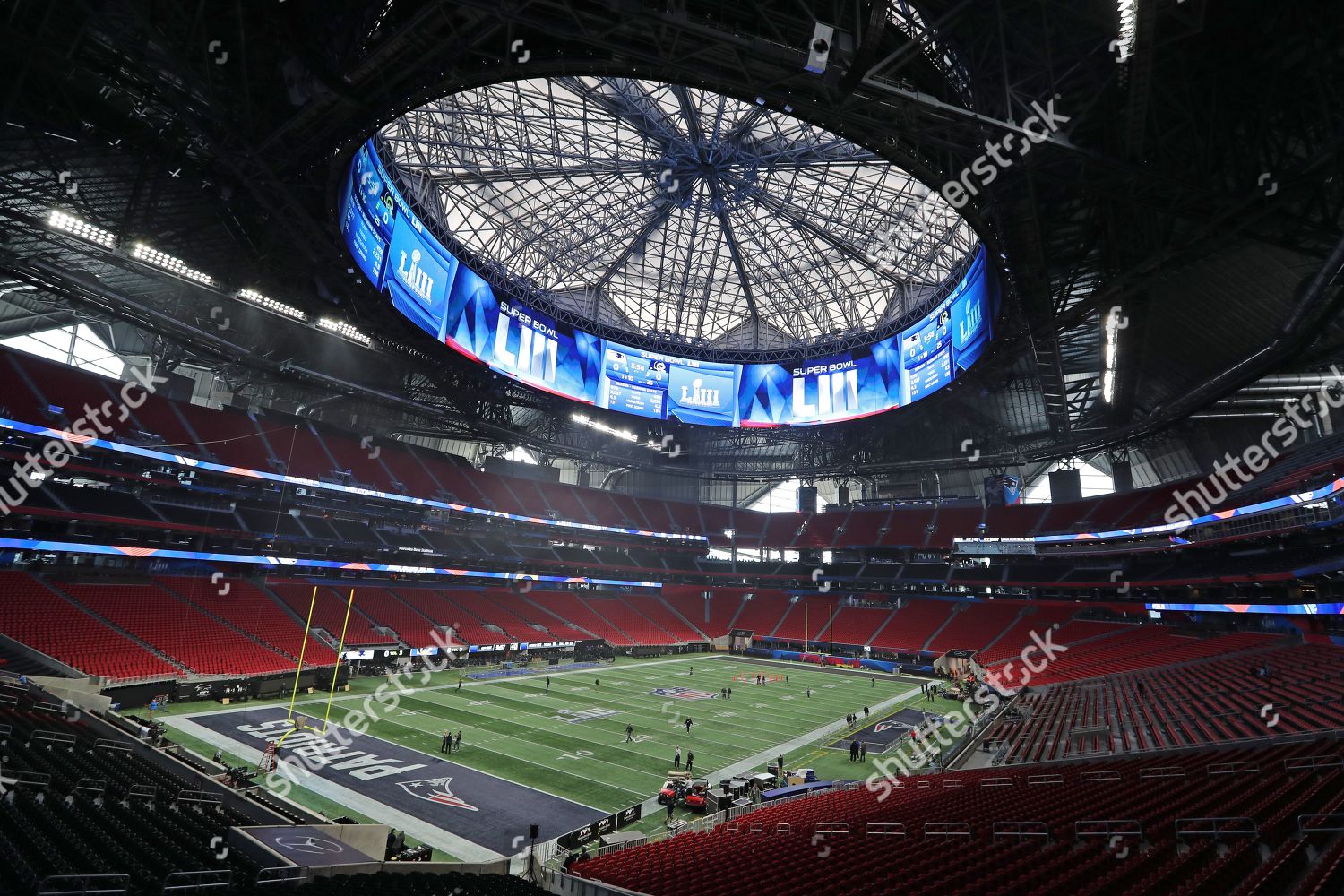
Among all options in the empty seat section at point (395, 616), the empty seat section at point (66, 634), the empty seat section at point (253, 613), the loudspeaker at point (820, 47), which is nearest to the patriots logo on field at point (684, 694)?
the empty seat section at point (395, 616)

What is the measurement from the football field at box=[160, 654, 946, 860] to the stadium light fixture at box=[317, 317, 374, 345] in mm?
20911

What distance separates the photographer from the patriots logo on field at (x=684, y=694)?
38844 millimetres

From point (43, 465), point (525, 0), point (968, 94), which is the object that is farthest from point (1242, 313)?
point (43, 465)

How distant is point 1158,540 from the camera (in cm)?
4378

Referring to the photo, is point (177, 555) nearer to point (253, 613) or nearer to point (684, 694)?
point (253, 613)

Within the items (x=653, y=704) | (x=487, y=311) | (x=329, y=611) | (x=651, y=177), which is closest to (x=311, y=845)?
(x=653, y=704)

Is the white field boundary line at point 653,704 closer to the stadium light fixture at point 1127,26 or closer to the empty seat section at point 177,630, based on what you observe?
the empty seat section at point 177,630

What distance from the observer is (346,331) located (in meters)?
40.3

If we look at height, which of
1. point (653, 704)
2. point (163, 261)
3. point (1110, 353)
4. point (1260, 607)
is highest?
point (163, 261)

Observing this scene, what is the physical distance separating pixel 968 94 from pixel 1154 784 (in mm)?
19279

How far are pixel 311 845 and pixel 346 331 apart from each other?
33.7m

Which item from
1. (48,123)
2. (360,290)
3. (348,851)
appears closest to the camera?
(348,851)

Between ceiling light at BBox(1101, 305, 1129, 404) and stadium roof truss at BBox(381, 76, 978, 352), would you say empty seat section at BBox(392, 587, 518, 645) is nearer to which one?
stadium roof truss at BBox(381, 76, 978, 352)

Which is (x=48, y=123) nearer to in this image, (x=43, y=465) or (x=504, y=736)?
(x=43, y=465)
